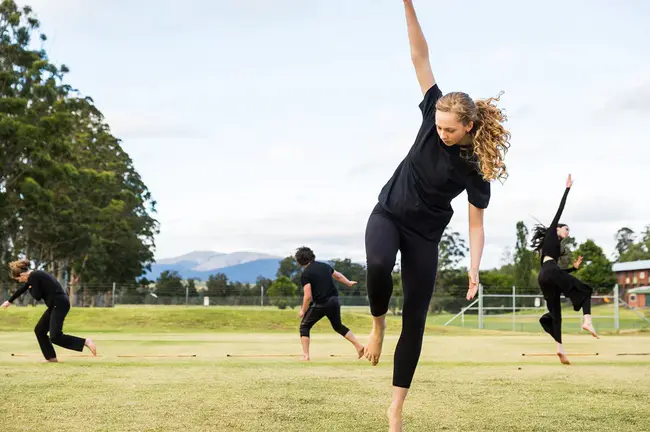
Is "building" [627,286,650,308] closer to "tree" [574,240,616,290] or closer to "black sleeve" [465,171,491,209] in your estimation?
"tree" [574,240,616,290]

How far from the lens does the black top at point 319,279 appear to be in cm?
1373

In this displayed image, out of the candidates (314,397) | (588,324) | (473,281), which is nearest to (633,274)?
(588,324)

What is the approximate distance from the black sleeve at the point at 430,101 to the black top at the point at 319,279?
831 cm

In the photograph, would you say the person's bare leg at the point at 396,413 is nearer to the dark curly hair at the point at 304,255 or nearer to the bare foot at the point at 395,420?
the bare foot at the point at 395,420

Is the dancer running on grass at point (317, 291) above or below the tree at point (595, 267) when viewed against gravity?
below

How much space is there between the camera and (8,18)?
55844 mm

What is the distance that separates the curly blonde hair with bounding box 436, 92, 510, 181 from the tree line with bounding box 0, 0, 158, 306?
162 ft

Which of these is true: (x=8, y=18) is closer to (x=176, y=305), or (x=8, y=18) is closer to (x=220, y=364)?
(x=176, y=305)

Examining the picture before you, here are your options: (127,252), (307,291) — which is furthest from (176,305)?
(307,291)

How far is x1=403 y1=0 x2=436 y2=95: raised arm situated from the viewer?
5625 millimetres

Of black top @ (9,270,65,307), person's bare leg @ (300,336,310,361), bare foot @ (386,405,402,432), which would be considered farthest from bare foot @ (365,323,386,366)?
black top @ (9,270,65,307)

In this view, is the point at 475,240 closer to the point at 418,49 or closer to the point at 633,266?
the point at 418,49

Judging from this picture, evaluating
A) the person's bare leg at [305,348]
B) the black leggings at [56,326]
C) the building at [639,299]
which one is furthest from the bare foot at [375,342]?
the building at [639,299]

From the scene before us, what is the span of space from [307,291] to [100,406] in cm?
742
